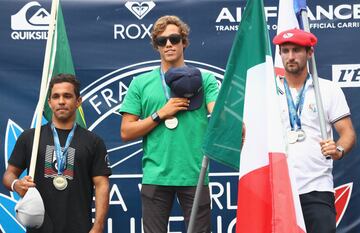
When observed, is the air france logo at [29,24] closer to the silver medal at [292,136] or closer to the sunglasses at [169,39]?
the sunglasses at [169,39]

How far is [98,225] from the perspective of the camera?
6328 millimetres

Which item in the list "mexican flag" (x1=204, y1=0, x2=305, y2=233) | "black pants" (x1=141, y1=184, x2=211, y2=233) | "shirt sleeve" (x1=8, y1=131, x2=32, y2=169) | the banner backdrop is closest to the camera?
"mexican flag" (x1=204, y1=0, x2=305, y2=233)

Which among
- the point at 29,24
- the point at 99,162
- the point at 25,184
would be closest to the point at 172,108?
the point at 99,162

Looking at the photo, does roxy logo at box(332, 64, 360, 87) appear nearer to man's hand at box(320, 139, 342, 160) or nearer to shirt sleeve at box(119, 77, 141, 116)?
man's hand at box(320, 139, 342, 160)

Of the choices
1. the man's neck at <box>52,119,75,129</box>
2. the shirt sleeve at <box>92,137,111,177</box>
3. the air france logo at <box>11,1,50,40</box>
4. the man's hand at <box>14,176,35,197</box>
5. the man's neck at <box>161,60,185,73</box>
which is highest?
the air france logo at <box>11,1,50,40</box>

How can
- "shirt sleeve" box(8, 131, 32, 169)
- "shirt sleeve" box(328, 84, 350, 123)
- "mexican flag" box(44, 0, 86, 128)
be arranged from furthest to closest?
"mexican flag" box(44, 0, 86, 128) → "shirt sleeve" box(328, 84, 350, 123) → "shirt sleeve" box(8, 131, 32, 169)

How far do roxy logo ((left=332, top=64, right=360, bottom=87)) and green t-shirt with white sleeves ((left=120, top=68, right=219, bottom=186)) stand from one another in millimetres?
1539

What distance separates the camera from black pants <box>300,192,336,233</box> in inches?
254

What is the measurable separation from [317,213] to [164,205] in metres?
0.93

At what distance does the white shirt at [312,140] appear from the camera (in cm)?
647

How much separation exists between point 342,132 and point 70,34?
7.65 ft

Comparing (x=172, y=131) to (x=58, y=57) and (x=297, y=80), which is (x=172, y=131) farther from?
(x=58, y=57)

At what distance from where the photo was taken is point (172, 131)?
256 inches

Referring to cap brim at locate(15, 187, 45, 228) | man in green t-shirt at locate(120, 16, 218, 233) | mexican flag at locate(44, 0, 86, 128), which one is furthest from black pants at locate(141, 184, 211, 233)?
mexican flag at locate(44, 0, 86, 128)
